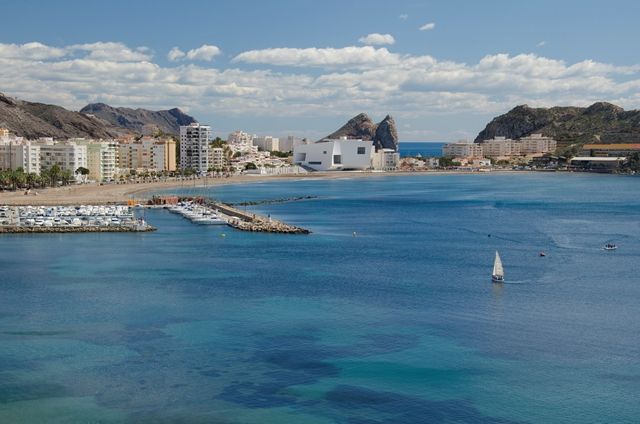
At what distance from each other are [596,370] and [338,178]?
254 feet

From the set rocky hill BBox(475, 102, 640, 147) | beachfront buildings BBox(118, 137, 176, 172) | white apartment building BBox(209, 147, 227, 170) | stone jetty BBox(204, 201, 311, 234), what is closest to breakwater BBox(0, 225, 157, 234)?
stone jetty BBox(204, 201, 311, 234)

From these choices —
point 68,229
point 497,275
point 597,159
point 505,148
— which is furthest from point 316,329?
point 505,148

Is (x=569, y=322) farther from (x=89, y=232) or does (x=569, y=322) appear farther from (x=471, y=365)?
(x=89, y=232)

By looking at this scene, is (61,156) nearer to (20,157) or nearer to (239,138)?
(20,157)

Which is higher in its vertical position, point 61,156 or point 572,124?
point 572,124

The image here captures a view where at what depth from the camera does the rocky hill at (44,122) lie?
10888cm

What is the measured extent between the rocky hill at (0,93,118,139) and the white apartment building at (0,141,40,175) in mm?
44034

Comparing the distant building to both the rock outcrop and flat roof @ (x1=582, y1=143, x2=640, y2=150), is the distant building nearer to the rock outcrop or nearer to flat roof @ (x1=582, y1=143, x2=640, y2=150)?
flat roof @ (x1=582, y1=143, x2=640, y2=150)

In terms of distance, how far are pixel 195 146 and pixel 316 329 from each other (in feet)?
226

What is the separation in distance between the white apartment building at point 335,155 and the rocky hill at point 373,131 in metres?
48.0

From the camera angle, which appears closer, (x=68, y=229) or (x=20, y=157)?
(x=68, y=229)

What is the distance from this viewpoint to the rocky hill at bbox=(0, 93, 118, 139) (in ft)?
357

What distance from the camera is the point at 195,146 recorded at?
85.3 metres

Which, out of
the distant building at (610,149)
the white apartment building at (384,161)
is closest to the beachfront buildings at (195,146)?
the white apartment building at (384,161)
